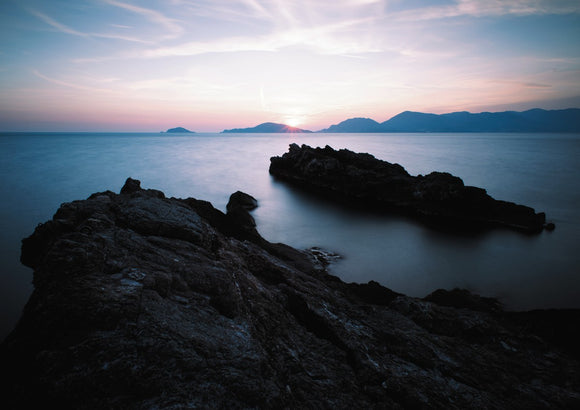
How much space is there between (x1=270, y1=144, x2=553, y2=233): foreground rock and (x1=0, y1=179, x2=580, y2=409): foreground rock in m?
21.1

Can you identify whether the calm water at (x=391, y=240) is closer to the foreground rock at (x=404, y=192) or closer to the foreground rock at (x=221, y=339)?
the foreground rock at (x=404, y=192)

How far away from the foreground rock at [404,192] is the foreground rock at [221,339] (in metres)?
21.1

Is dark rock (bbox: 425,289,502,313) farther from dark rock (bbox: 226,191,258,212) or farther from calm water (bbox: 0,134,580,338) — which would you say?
dark rock (bbox: 226,191,258,212)

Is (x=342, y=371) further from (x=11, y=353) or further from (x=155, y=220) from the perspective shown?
(x=155, y=220)

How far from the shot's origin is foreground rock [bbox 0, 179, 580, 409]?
3781mm

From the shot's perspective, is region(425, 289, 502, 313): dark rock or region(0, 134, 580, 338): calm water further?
region(0, 134, 580, 338): calm water

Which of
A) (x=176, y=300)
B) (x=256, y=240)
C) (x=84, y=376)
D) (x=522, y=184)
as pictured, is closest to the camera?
(x=84, y=376)

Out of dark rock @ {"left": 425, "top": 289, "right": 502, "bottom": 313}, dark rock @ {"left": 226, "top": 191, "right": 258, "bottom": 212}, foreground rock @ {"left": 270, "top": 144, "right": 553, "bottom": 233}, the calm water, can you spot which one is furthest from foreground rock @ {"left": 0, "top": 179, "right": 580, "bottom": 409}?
dark rock @ {"left": 226, "top": 191, "right": 258, "bottom": 212}

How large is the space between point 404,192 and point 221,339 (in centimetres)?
3483

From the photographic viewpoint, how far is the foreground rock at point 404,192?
28.0 m

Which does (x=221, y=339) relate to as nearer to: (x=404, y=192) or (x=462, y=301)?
(x=462, y=301)

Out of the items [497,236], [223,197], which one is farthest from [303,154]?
[497,236]

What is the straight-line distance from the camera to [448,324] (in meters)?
9.03

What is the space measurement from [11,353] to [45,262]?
1.67 meters
